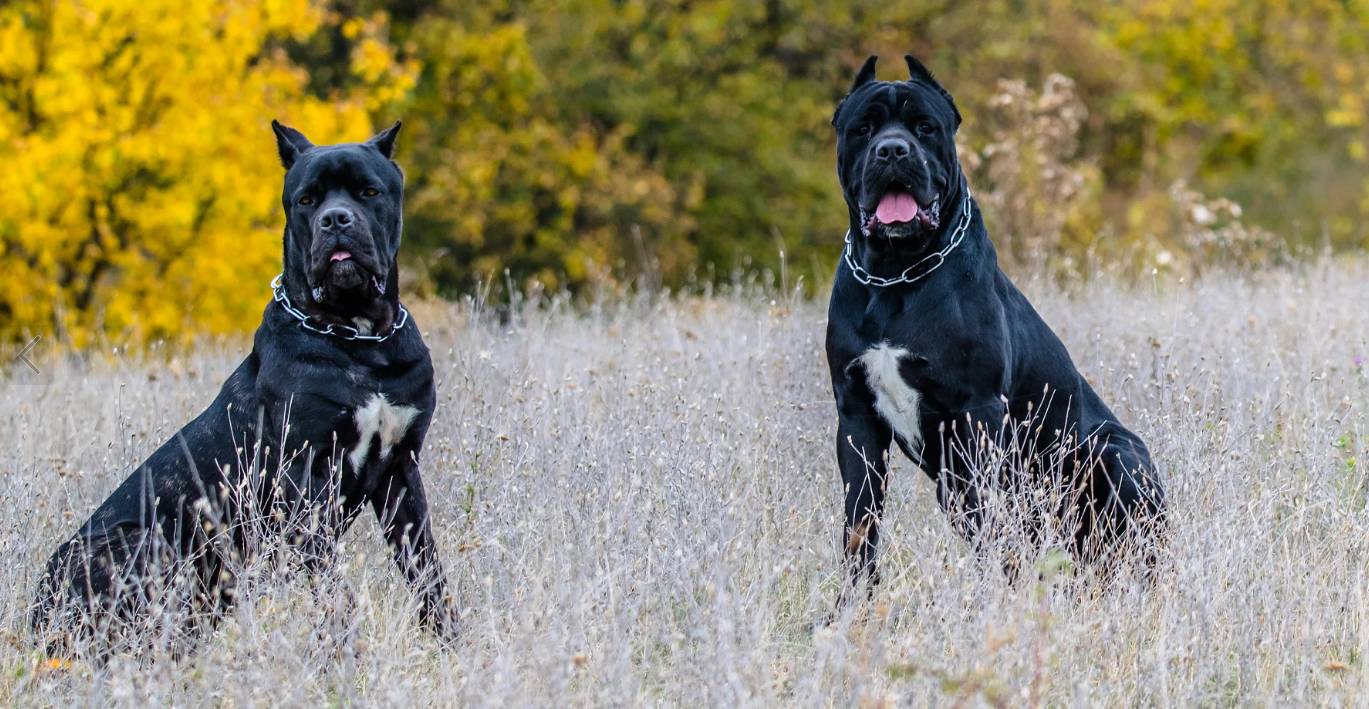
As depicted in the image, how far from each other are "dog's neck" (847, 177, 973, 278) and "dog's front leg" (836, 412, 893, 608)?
43 cm

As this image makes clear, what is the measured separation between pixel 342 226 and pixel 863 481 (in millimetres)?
1649

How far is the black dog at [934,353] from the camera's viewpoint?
4.02 metres

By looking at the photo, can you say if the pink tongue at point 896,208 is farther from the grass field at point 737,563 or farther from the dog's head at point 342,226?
the dog's head at point 342,226

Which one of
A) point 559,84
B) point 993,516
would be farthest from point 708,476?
point 559,84

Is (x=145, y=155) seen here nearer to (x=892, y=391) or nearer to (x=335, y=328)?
(x=335, y=328)

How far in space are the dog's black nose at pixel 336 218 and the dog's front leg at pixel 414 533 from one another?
701 mm

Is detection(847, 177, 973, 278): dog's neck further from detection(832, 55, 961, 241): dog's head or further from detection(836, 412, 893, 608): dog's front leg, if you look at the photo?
detection(836, 412, 893, 608): dog's front leg

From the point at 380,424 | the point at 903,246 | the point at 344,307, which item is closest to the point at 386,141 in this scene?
the point at 344,307

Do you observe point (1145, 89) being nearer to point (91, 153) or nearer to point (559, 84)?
point (559, 84)

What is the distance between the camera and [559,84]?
15.4 metres

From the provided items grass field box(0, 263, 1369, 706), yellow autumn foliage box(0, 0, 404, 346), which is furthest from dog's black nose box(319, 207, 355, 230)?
yellow autumn foliage box(0, 0, 404, 346)

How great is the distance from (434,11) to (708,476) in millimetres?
12197

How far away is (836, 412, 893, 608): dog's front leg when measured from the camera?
13.3 feet

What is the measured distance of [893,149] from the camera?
4066 mm
